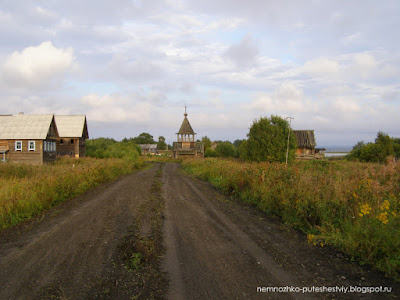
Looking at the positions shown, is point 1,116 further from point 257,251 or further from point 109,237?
point 257,251

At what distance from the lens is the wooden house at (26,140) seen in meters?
30.3

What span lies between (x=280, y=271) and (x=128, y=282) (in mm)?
2618

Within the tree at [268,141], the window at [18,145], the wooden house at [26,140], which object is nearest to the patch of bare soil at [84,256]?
the tree at [268,141]

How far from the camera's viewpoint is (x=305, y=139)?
46.8 metres

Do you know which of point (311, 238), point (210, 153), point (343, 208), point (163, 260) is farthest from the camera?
point (210, 153)

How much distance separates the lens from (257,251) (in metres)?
5.66

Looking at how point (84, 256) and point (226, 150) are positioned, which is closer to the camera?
point (84, 256)

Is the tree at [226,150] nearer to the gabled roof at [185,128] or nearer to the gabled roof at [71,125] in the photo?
the gabled roof at [185,128]

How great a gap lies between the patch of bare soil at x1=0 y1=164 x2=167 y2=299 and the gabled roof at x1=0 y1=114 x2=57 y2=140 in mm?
25829

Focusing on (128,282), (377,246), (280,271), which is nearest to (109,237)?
(128,282)

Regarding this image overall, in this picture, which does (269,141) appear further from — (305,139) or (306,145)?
(305,139)

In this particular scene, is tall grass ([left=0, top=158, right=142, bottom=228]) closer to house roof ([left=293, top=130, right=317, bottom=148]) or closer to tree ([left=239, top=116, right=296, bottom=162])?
tree ([left=239, top=116, right=296, bottom=162])

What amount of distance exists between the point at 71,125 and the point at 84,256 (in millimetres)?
41182

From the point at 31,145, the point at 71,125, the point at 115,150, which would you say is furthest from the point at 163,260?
the point at 71,125
